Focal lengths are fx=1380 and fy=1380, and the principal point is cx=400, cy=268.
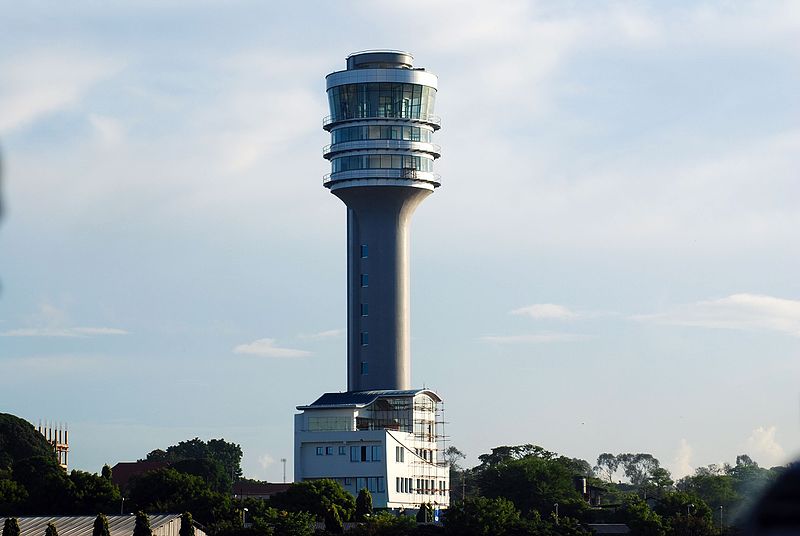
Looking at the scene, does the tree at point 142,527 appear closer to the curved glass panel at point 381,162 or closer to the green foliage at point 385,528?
the green foliage at point 385,528

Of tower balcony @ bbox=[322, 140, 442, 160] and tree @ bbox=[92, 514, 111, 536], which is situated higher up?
tower balcony @ bbox=[322, 140, 442, 160]

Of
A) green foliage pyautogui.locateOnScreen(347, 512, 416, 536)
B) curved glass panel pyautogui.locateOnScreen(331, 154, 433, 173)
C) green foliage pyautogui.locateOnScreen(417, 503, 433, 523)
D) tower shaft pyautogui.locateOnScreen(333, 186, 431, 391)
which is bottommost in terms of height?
green foliage pyautogui.locateOnScreen(347, 512, 416, 536)

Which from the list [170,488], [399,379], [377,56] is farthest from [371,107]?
[170,488]

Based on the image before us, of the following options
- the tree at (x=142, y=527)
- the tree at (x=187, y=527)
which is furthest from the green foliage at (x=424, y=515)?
the tree at (x=142, y=527)

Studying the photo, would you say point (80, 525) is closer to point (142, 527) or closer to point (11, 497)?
point (142, 527)

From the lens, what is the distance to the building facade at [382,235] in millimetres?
180625

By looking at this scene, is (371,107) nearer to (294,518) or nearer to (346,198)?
(346,198)

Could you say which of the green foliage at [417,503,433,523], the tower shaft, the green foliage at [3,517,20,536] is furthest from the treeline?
the tower shaft

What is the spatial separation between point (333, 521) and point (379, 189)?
67.7 meters

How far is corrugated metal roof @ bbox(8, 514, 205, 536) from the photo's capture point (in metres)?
112

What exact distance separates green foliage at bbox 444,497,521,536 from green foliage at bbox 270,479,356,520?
68.7 ft

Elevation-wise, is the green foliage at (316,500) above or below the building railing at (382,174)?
below

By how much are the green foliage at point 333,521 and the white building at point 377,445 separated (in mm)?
32504

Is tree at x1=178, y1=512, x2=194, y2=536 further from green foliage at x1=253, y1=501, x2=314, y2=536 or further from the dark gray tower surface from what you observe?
the dark gray tower surface
